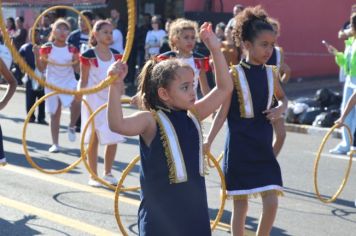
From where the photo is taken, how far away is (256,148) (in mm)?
5797

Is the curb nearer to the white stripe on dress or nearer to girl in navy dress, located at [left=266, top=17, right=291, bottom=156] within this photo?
girl in navy dress, located at [left=266, top=17, right=291, bottom=156]

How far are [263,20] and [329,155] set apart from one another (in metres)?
6.35

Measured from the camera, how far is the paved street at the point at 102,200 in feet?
23.8

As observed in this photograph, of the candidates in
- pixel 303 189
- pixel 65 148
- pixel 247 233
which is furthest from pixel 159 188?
pixel 65 148

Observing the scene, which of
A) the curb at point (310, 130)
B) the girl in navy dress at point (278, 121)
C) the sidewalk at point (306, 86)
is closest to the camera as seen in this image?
the girl in navy dress at point (278, 121)

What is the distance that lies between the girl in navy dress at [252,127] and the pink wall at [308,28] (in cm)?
1670

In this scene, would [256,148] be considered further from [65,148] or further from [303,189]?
[65,148]

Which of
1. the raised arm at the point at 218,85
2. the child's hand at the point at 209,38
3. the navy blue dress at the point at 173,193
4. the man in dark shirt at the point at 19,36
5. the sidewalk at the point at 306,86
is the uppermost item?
the child's hand at the point at 209,38

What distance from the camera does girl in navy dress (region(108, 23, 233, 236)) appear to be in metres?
4.43

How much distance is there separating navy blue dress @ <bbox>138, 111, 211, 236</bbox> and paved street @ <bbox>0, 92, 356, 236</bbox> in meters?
2.59

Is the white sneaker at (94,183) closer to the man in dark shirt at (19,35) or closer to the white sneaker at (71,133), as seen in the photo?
the white sneaker at (71,133)

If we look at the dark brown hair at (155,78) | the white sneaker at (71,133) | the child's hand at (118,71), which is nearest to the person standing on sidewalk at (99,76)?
the white sneaker at (71,133)

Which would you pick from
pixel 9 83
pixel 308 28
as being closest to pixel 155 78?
pixel 9 83

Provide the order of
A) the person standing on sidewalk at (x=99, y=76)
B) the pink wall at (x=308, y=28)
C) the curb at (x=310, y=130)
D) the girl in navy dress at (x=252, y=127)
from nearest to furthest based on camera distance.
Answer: the girl in navy dress at (x=252, y=127)
the person standing on sidewalk at (x=99, y=76)
the curb at (x=310, y=130)
the pink wall at (x=308, y=28)
